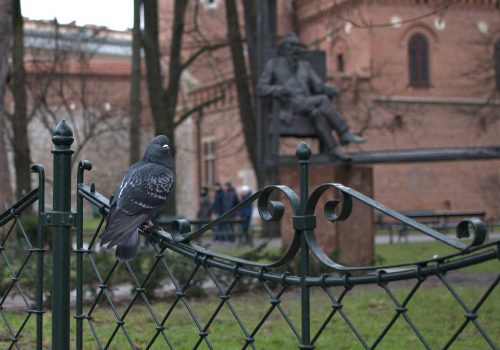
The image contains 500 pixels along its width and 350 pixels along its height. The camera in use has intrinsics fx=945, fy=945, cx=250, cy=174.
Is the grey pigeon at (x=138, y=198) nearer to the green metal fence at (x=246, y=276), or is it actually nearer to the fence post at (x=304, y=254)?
the green metal fence at (x=246, y=276)

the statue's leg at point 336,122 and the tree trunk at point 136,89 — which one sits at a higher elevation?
the tree trunk at point 136,89

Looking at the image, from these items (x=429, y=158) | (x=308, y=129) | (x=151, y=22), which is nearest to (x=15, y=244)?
(x=308, y=129)

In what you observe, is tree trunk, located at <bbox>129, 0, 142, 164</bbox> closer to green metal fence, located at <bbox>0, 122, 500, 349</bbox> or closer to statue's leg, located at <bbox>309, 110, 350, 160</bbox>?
statue's leg, located at <bbox>309, 110, 350, 160</bbox>

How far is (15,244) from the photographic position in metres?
12.8

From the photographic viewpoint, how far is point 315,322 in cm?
927

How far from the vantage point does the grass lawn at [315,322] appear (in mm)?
8195

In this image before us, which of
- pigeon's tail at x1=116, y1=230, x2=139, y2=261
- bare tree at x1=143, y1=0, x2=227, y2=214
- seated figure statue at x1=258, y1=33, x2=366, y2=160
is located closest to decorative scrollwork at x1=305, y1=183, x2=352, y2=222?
pigeon's tail at x1=116, y1=230, x2=139, y2=261

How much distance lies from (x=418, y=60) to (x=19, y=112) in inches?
900

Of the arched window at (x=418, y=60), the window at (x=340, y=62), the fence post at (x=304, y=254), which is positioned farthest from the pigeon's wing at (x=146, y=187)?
the arched window at (x=418, y=60)

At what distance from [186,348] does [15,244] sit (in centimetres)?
557

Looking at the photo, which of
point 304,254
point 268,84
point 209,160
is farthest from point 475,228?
point 209,160

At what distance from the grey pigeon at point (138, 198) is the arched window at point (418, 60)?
38466 mm

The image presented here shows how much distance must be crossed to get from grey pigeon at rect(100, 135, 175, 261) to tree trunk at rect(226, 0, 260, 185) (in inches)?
902

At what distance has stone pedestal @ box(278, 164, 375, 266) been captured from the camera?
14.4 meters
